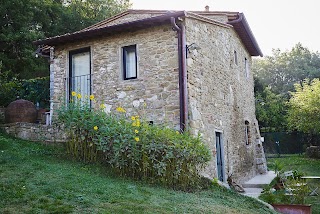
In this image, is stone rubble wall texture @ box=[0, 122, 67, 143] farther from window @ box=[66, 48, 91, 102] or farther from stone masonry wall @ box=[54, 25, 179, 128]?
window @ box=[66, 48, 91, 102]

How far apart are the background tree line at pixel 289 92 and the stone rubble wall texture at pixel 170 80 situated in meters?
7.41

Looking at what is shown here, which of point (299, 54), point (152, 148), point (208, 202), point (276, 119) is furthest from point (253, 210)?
point (299, 54)

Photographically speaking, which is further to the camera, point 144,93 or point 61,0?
point 61,0

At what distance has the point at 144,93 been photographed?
9.55 meters

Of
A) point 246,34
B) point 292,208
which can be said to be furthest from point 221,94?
point 292,208

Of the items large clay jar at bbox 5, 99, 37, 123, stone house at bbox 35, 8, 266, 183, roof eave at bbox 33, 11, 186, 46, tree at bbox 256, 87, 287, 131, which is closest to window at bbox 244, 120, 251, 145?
stone house at bbox 35, 8, 266, 183

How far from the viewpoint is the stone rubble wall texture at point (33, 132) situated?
30.4ft

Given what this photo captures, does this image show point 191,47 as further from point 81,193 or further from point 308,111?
point 308,111

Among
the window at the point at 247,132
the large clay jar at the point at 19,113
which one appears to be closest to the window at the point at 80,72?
the large clay jar at the point at 19,113

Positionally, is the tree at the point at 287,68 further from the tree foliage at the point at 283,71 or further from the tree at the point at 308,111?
the tree at the point at 308,111

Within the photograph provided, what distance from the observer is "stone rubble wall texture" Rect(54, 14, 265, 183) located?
9242mm

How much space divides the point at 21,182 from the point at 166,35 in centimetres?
536

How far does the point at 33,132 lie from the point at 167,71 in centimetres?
396

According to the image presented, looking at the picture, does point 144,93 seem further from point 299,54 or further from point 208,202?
point 299,54
